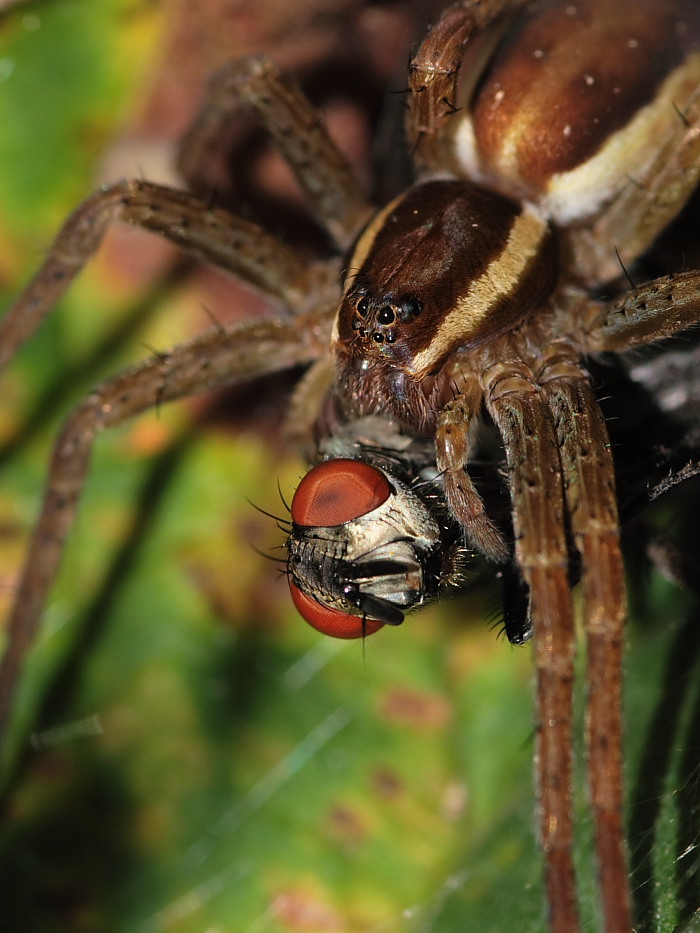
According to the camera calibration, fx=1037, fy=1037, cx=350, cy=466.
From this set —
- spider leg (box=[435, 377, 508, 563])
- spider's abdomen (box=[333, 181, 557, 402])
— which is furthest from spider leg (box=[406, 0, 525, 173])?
spider leg (box=[435, 377, 508, 563])

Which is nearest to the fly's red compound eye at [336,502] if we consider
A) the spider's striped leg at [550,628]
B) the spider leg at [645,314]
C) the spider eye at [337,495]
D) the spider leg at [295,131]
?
the spider eye at [337,495]

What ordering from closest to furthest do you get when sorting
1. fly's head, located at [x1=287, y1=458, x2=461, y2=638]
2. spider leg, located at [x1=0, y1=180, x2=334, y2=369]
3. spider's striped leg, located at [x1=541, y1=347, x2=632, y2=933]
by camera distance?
1. spider's striped leg, located at [x1=541, y1=347, x2=632, y2=933]
2. fly's head, located at [x1=287, y1=458, x2=461, y2=638]
3. spider leg, located at [x1=0, y1=180, x2=334, y2=369]

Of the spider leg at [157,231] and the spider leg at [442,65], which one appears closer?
the spider leg at [442,65]

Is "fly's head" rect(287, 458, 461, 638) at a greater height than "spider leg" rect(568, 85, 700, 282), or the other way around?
"spider leg" rect(568, 85, 700, 282)

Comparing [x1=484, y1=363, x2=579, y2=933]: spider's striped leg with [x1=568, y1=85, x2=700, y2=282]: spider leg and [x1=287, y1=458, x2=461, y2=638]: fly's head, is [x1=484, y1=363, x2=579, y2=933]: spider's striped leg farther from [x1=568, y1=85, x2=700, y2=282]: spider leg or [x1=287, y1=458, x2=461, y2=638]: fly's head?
[x1=568, y1=85, x2=700, y2=282]: spider leg

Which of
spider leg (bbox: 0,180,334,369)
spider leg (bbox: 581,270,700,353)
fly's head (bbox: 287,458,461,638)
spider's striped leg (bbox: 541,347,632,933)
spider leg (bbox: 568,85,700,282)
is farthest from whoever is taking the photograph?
spider leg (bbox: 0,180,334,369)

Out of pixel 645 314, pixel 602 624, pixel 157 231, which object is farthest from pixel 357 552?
pixel 157 231

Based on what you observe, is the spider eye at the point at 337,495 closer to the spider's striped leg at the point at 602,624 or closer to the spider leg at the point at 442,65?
the spider's striped leg at the point at 602,624

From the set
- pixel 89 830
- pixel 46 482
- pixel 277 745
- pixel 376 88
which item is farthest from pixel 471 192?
pixel 89 830
